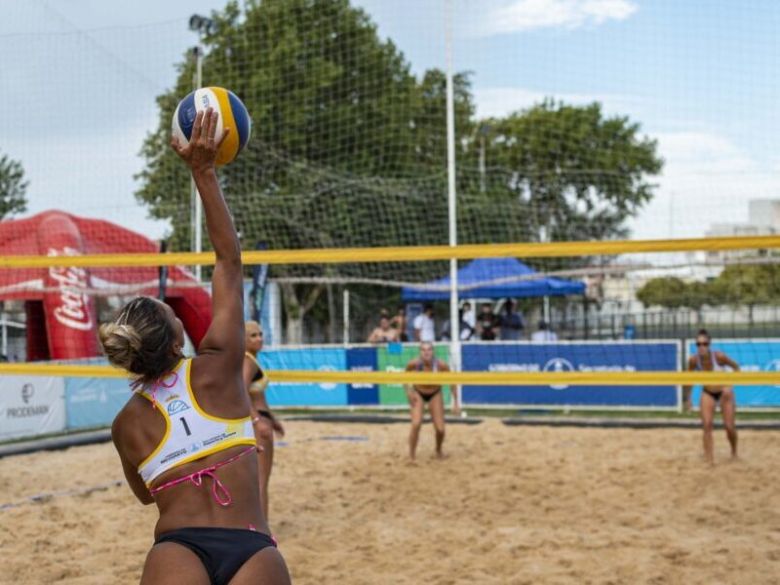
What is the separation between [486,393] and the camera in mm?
12930

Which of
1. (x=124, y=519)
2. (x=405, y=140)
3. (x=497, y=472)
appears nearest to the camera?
(x=124, y=519)

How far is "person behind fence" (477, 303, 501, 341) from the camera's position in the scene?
46.9 feet

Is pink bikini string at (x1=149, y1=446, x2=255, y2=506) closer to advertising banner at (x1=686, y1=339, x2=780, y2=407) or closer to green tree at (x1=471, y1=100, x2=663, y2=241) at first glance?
advertising banner at (x1=686, y1=339, x2=780, y2=407)

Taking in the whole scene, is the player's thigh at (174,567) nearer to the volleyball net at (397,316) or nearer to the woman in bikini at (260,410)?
the volleyball net at (397,316)

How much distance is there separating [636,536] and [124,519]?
3605 mm

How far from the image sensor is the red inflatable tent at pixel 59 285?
12.6m

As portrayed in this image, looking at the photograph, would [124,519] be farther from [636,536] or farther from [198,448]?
[198,448]

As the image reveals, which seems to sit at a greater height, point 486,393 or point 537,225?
point 537,225

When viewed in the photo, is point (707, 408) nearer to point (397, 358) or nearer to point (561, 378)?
point (561, 378)

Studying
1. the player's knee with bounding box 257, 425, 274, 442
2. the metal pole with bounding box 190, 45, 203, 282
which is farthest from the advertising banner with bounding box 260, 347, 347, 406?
the player's knee with bounding box 257, 425, 274, 442

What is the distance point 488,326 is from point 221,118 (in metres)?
11.9

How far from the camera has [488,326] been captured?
1429cm

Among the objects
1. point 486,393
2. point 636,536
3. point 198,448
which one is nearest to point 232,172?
point 486,393

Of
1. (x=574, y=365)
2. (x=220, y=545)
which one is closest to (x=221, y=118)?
(x=220, y=545)
